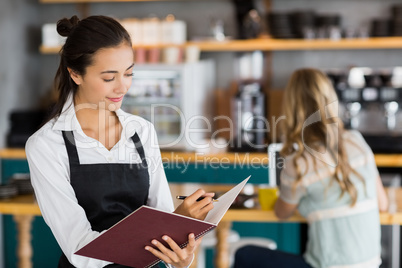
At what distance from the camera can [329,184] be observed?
2.81 metres

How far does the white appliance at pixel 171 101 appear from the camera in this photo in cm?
523

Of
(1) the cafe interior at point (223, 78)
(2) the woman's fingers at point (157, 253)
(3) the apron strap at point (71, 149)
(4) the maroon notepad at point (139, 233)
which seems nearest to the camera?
(4) the maroon notepad at point (139, 233)

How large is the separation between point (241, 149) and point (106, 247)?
3.37 metres

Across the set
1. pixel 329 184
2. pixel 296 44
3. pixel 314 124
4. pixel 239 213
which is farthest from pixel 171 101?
pixel 329 184

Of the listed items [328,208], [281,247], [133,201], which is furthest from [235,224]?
[133,201]

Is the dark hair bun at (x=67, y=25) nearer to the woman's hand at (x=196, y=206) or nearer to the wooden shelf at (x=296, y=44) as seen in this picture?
the woman's hand at (x=196, y=206)

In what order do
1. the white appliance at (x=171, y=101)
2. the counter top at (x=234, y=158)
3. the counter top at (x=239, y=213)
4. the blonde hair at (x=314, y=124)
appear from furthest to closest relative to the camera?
the white appliance at (x=171, y=101) < the counter top at (x=234, y=158) < the counter top at (x=239, y=213) < the blonde hair at (x=314, y=124)

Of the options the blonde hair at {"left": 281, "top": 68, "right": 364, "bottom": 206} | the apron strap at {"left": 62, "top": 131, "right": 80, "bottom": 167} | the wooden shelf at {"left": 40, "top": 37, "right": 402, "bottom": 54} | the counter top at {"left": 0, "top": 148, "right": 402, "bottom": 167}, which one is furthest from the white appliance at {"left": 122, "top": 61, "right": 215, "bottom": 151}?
the apron strap at {"left": 62, "top": 131, "right": 80, "bottom": 167}

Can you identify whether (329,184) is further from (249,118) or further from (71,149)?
(249,118)

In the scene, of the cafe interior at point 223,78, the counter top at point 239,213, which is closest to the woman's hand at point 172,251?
the counter top at point 239,213

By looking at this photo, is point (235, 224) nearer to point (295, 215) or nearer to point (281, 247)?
point (281, 247)

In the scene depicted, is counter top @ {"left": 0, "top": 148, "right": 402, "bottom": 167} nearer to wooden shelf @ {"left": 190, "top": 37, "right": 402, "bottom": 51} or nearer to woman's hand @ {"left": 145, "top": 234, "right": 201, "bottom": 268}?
wooden shelf @ {"left": 190, "top": 37, "right": 402, "bottom": 51}

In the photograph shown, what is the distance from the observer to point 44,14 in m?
6.14

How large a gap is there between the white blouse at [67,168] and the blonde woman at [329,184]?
3.30 feet
